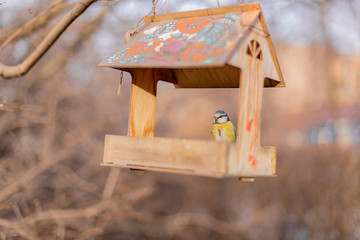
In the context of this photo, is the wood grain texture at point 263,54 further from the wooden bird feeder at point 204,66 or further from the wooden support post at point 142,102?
the wooden support post at point 142,102

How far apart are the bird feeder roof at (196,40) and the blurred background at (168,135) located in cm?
300

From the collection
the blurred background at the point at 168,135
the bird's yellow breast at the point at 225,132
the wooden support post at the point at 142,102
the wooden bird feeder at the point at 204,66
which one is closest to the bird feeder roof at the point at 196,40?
the wooden bird feeder at the point at 204,66

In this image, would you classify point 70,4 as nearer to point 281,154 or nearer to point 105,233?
point 105,233

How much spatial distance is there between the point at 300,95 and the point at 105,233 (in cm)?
434

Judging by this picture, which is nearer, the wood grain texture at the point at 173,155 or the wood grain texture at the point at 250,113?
the wood grain texture at the point at 173,155

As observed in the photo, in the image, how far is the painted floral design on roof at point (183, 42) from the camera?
2.26 meters

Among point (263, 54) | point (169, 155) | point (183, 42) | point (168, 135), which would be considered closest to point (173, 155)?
point (169, 155)

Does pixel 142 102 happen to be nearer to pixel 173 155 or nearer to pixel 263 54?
pixel 173 155

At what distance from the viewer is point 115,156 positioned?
2.59 metres

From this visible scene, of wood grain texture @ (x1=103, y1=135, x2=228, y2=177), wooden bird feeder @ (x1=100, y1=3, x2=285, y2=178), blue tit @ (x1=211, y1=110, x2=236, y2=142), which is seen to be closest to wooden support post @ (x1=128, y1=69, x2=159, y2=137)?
wooden bird feeder @ (x1=100, y1=3, x2=285, y2=178)

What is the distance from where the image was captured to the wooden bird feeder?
2.21 m

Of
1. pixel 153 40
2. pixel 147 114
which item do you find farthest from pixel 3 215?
pixel 153 40

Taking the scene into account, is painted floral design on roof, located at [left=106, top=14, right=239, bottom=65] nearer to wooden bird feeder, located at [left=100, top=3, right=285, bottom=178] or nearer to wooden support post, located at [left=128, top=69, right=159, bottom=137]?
wooden bird feeder, located at [left=100, top=3, right=285, bottom=178]

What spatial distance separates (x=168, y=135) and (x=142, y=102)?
5.20m
